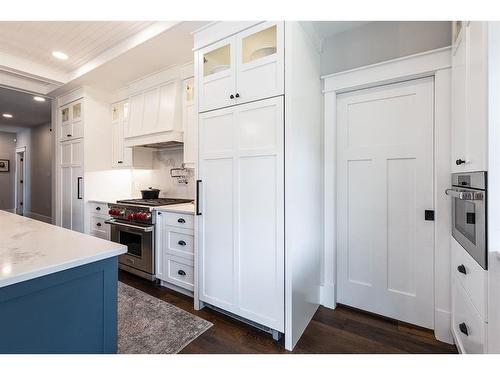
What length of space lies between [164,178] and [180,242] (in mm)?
1472

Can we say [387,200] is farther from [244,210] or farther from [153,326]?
[153,326]

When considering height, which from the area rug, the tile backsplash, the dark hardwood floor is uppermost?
the tile backsplash

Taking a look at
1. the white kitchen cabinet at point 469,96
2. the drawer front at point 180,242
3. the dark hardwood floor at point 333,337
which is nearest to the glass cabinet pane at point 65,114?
the drawer front at point 180,242

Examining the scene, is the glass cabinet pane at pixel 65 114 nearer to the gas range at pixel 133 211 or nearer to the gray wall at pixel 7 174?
the gas range at pixel 133 211

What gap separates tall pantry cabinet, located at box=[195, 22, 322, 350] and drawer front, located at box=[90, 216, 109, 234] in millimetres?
1850

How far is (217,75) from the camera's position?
208cm

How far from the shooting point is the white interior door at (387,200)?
197 cm

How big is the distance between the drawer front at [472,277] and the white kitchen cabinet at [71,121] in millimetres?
4403

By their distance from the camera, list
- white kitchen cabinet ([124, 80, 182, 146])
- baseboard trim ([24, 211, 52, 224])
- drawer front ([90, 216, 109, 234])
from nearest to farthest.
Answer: white kitchen cabinet ([124, 80, 182, 146])
drawer front ([90, 216, 109, 234])
baseboard trim ([24, 211, 52, 224])

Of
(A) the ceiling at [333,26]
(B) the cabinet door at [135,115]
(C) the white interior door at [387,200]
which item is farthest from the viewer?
(B) the cabinet door at [135,115]

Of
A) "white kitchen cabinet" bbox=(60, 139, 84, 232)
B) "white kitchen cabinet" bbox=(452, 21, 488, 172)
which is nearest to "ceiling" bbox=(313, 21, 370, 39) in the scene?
"white kitchen cabinet" bbox=(452, 21, 488, 172)

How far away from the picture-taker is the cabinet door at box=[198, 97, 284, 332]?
5.86 feet

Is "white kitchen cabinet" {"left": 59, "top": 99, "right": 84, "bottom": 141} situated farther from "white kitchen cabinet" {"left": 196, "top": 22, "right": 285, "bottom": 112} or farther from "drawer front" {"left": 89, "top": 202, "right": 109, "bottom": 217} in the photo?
"white kitchen cabinet" {"left": 196, "top": 22, "right": 285, "bottom": 112}
